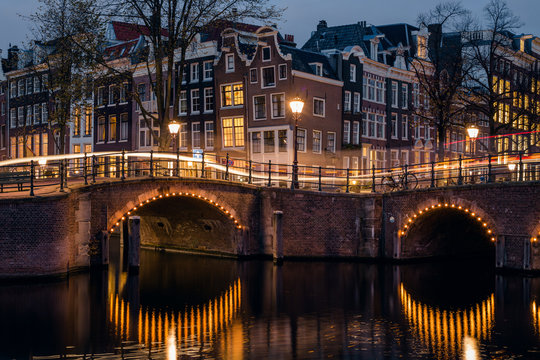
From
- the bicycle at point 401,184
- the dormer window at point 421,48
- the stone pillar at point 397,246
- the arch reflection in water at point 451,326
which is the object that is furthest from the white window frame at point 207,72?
the arch reflection in water at point 451,326

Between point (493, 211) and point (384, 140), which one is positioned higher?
point (384, 140)

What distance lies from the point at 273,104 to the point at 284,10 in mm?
11573

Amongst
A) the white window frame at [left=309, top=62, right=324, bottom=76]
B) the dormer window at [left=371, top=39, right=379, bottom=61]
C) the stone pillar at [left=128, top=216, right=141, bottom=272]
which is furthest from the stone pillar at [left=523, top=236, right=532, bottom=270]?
the dormer window at [left=371, top=39, right=379, bottom=61]

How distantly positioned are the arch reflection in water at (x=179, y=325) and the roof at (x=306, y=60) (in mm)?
24128

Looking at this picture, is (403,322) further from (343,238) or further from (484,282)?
(343,238)

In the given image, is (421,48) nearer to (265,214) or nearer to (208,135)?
(208,135)

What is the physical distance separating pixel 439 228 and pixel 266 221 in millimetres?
6751

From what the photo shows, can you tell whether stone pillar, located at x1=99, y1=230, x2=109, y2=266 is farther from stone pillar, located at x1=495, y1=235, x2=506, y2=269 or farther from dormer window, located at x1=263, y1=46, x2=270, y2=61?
dormer window, located at x1=263, y1=46, x2=270, y2=61

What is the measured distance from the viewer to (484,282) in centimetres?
2358

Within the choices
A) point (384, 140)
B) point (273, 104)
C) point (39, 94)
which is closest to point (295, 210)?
point (273, 104)

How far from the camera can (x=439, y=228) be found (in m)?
29.3

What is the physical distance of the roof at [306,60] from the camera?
1670 inches

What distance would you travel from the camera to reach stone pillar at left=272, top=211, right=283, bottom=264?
27.9 metres

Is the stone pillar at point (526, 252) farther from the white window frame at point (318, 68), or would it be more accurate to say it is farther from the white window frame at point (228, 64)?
the white window frame at point (228, 64)
